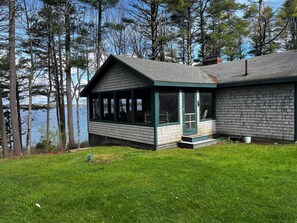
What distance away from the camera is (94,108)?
11.8 m

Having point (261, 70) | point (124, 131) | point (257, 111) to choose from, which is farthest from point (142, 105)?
point (261, 70)

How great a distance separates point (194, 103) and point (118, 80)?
10.9ft


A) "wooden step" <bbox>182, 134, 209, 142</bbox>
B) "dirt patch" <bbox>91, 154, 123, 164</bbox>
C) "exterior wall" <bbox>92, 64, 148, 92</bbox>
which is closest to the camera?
"dirt patch" <bbox>91, 154, 123, 164</bbox>

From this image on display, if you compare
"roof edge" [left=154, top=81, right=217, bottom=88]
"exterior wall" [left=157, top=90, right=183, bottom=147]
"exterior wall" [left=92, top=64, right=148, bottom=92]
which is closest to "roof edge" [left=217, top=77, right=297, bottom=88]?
"roof edge" [left=154, top=81, right=217, bottom=88]

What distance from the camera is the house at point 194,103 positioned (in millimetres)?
7887

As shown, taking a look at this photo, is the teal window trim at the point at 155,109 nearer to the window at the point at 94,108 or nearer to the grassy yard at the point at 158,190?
the grassy yard at the point at 158,190

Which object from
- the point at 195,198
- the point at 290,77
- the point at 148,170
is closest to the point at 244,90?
the point at 290,77

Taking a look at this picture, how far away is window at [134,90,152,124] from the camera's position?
8.99 m

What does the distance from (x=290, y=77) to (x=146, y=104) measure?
5185 millimetres

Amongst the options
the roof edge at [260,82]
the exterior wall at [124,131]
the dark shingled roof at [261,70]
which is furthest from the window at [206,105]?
the exterior wall at [124,131]

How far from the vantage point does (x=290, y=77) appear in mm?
7422

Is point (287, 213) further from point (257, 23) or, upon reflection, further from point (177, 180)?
point (257, 23)

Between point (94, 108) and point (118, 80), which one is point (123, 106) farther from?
point (94, 108)

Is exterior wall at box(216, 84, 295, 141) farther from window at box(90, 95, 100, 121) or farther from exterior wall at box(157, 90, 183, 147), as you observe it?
window at box(90, 95, 100, 121)
